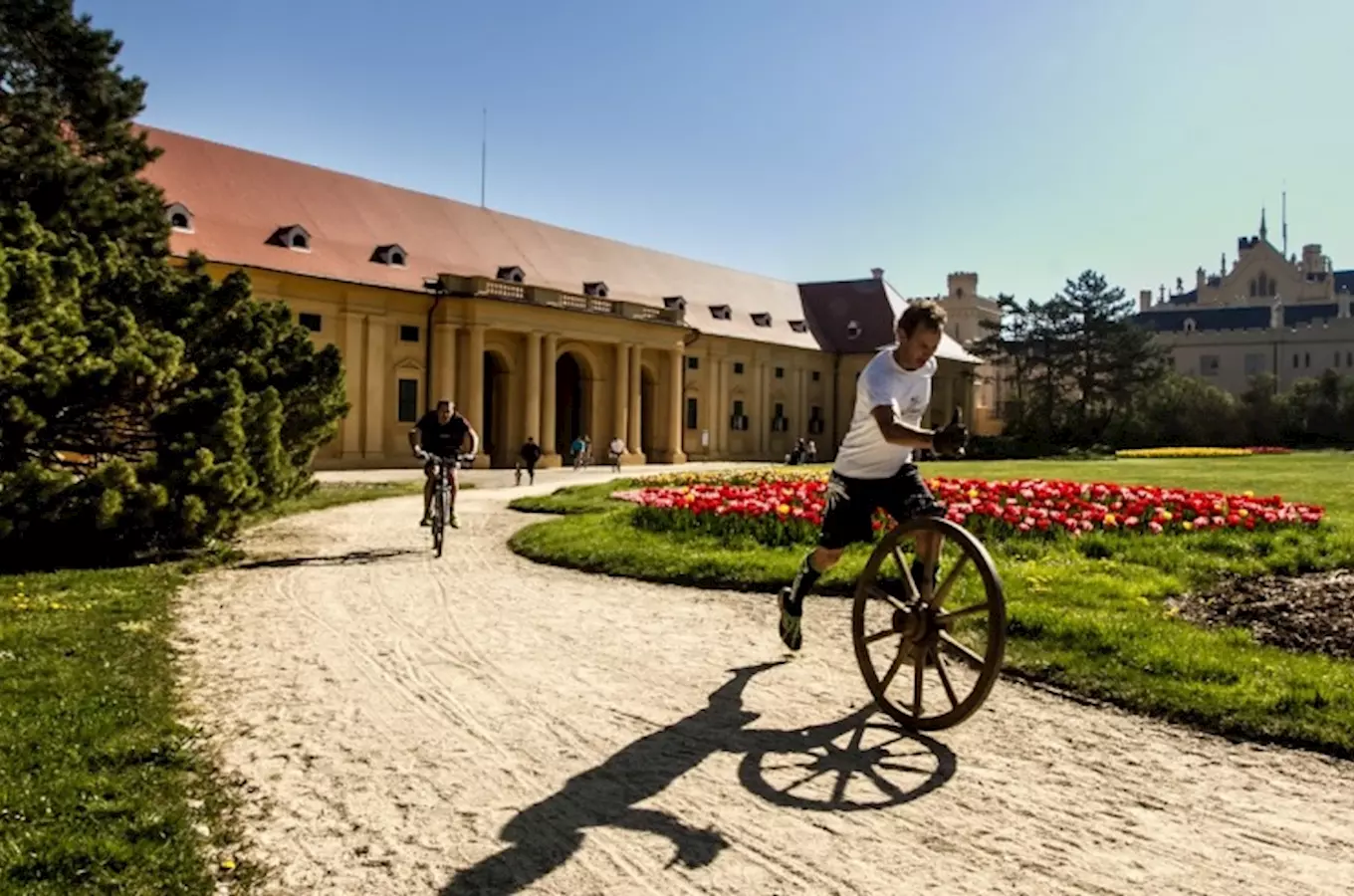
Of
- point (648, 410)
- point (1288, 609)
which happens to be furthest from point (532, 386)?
point (1288, 609)

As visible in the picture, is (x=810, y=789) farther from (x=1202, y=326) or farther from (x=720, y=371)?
(x=1202, y=326)

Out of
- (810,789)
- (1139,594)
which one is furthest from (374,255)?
(810,789)

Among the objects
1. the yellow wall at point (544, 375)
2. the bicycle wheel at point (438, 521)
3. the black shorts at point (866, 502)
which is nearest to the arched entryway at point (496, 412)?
the yellow wall at point (544, 375)

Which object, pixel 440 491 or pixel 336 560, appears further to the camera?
pixel 440 491

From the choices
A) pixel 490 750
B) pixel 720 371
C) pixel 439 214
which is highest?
pixel 439 214

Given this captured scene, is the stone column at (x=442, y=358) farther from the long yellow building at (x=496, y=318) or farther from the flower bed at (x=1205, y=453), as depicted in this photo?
the flower bed at (x=1205, y=453)

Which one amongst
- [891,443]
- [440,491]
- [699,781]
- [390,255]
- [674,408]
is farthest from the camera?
[674,408]

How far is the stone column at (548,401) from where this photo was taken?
45.0 meters

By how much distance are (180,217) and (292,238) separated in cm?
416

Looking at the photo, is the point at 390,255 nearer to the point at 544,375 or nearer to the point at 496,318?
the point at 496,318

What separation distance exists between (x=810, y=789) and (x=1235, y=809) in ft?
5.37

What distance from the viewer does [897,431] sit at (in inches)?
199

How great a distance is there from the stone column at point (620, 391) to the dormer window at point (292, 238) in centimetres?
1554

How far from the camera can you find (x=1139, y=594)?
8.16 meters
